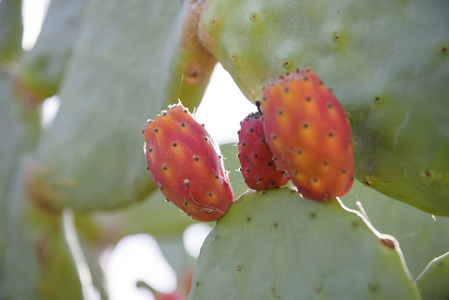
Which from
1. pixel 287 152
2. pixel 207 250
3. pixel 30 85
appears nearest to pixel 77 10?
pixel 30 85

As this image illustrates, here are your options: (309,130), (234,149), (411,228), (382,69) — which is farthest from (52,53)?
(309,130)

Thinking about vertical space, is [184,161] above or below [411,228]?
above

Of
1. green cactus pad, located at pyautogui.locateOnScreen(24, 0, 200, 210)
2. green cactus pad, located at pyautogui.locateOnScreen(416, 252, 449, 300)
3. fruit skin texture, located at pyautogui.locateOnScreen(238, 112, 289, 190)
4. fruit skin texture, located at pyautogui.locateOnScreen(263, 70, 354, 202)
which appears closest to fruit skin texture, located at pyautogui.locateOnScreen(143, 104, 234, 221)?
fruit skin texture, located at pyautogui.locateOnScreen(238, 112, 289, 190)

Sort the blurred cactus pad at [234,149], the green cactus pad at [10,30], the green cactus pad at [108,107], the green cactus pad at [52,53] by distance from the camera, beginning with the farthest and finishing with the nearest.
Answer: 1. the green cactus pad at [10,30]
2. the green cactus pad at [52,53]
3. the green cactus pad at [108,107]
4. the blurred cactus pad at [234,149]

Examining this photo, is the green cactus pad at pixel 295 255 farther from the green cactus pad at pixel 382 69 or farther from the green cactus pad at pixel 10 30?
the green cactus pad at pixel 10 30

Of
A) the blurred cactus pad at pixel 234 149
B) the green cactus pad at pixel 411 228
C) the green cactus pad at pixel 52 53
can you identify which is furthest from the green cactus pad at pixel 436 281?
the green cactus pad at pixel 52 53

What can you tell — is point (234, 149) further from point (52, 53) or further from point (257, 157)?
point (257, 157)

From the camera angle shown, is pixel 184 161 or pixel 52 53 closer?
pixel 184 161
